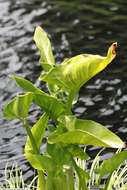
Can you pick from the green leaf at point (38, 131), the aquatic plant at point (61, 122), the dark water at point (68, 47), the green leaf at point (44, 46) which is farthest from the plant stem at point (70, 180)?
the dark water at point (68, 47)

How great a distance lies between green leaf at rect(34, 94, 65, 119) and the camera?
4340 mm

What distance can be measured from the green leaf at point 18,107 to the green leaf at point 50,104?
9cm

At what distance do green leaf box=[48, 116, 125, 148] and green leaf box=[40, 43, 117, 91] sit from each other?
0.87ft

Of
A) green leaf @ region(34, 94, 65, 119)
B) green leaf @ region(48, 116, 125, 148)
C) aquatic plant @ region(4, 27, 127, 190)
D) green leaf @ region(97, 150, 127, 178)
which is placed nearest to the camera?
green leaf @ region(48, 116, 125, 148)

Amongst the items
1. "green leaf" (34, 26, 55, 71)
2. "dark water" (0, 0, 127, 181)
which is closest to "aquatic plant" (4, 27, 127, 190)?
"green leaf" (34, 26, 55, 71)

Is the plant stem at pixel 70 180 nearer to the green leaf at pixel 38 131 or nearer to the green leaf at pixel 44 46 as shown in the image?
the green leaf at pixel 38 131

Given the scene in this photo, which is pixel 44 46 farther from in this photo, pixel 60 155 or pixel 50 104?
pixel 60 155

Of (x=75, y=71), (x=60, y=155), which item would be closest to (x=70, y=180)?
(x=60, y=155)

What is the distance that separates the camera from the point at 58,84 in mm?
4359

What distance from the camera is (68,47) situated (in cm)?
1202

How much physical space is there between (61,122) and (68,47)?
7803mm

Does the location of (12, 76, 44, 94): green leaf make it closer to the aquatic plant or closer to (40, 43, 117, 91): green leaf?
the aquatic plant

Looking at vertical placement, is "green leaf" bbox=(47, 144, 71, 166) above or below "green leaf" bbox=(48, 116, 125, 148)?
below

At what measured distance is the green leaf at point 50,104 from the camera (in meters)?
4.34
